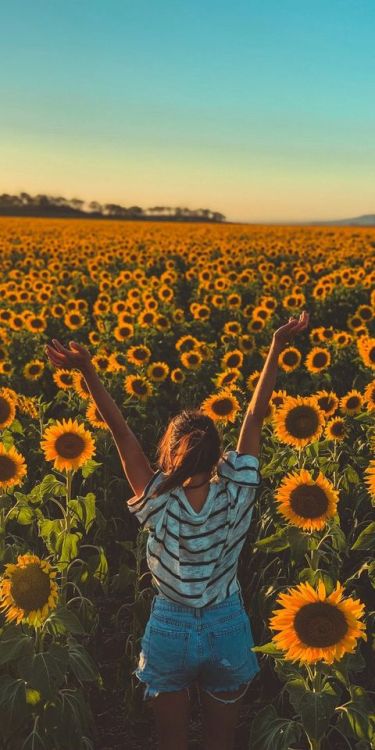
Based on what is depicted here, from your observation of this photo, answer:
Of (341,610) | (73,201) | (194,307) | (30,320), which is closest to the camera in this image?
(341,610)

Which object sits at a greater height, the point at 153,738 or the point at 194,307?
the point at 194,307

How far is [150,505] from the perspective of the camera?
310cm

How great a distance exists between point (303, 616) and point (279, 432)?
2264mm

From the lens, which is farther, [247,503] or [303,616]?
[247,503]

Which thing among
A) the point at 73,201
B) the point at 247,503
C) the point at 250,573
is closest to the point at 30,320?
the point at 250,573

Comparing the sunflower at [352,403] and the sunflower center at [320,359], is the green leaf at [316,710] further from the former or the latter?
the sunflower center at [320,359]

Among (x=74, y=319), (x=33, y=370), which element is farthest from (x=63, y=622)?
(x=74, y=319)

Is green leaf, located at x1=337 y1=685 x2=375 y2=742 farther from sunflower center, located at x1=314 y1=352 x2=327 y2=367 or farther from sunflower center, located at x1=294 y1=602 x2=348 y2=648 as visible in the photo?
sunflower center, located at x1=314 y1=352 x2=327 y2=367

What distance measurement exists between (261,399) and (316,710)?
1.32 metres

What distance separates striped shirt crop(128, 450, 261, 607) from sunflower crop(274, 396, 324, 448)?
1866 mm

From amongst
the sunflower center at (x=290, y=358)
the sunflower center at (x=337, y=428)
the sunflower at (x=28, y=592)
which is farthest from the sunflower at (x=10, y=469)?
the sunflower center at (x=290, y=358)

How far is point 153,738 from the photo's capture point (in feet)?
14.3

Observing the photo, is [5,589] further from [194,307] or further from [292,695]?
[194,307]

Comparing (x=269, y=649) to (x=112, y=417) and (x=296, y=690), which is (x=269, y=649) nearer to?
(x=296, y=690)
